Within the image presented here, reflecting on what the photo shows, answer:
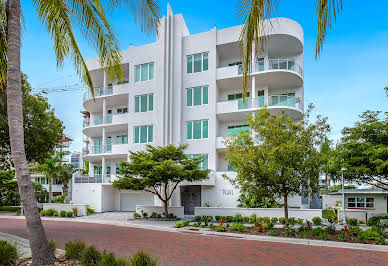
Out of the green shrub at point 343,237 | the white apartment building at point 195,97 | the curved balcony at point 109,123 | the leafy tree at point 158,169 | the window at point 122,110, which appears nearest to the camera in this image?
the green shrub at point 343,237

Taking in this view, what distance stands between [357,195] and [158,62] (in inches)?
932

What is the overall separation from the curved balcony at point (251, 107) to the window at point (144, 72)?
784 centimetres

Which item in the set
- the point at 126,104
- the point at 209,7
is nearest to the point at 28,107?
the point at 209,7

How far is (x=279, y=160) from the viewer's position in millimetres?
16234

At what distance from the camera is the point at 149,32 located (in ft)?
27.6

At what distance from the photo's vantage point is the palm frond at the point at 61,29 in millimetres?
8875

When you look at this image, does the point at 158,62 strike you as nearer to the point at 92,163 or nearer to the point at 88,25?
the point at 92,163

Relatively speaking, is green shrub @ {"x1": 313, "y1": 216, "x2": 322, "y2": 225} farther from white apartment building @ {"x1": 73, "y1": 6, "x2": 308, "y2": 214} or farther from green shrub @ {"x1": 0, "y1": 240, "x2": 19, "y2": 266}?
green shrub @ {"x1": 0, "y1": 240, "x2": 19, "y2": 266}

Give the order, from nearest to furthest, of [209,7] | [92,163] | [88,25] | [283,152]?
[209,7], [88,25], [283,152], [92,163]

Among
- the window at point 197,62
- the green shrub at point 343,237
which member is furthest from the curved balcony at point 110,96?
the green shrub at point 343,237

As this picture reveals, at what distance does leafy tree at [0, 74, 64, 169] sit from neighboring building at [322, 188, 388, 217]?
2539cm

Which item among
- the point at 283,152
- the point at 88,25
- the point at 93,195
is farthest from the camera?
the point at 93,195

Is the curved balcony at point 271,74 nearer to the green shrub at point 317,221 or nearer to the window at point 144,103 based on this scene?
the window at point 144,103

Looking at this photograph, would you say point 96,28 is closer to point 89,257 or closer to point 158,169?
point 89,257
